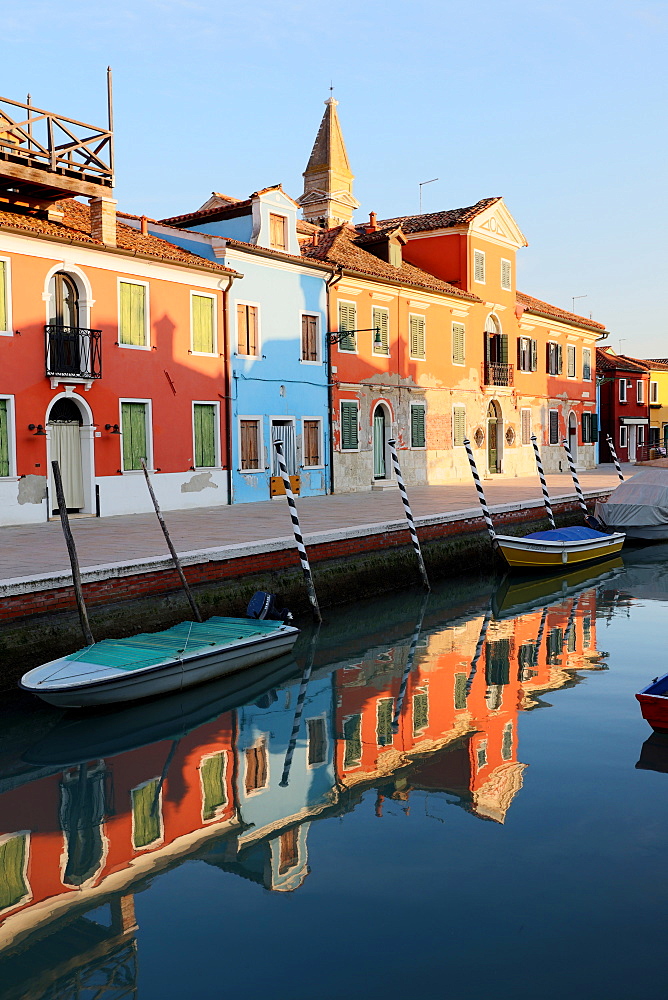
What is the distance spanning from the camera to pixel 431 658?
12.9 meters

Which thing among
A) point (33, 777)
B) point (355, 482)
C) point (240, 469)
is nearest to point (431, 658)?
point (33, 777)

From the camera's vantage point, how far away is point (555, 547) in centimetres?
1986

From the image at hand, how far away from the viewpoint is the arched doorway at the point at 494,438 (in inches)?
1467

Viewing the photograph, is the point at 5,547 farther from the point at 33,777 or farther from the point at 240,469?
the point at 240,469

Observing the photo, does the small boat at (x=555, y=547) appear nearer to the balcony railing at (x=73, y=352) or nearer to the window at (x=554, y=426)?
the balcony railing at (x=73, y=352)

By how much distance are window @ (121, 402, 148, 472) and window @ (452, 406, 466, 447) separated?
15.4m

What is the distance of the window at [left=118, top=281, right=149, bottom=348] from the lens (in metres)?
20.6

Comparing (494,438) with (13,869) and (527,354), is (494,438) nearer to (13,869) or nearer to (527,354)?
(527,354)

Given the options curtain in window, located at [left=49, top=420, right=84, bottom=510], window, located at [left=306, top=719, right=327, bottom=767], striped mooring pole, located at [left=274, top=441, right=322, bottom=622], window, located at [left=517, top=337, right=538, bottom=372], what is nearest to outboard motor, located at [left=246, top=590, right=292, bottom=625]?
striped mooring pole, located at [left=274, top=441, right=322, bottom=622]

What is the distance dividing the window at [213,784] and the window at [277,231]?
756 inches

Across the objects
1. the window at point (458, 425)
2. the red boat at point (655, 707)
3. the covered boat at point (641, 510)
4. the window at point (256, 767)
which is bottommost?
the window at point (256, 767)

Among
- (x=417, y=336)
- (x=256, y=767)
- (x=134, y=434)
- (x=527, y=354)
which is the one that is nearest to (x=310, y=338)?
(x=417, y=336)

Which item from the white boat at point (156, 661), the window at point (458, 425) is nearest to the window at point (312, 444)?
the window at point (458, 425)

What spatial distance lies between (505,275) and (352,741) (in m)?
30.8
